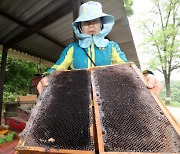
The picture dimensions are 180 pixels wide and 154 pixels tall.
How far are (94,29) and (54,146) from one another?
5.37 feet

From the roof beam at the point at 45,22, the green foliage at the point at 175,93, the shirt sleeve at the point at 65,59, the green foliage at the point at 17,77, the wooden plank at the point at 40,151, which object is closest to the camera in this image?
the wooden plank at the point at 40,151

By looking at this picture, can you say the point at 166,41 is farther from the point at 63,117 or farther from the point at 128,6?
the point at 63,117

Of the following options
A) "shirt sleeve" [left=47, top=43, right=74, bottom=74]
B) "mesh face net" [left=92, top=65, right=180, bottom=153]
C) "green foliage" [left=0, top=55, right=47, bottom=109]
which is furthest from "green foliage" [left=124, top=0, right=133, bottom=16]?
"mesh face net" [left=92, top=65, right=180, bottom=153]

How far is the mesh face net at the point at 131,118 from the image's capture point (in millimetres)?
926

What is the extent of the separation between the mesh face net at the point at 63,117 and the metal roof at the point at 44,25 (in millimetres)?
2962

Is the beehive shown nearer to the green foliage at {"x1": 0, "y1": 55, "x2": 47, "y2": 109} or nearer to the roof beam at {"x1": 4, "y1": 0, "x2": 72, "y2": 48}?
the roof beam at {"x1": 4, "y1": 0, "x2": 72, "y2": 48}

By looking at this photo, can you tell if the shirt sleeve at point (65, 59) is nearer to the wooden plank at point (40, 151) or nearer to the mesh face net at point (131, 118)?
the mesh face net at point (131, 118)

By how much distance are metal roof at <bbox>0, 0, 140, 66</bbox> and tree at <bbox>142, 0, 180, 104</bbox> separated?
11053 millimetres

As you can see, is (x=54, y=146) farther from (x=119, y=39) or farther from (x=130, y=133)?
(x=119, y=39)

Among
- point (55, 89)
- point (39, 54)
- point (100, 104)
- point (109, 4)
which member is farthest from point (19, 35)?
point (100, 104)

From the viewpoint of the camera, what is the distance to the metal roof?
446 centimetres

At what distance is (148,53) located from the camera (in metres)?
18.7

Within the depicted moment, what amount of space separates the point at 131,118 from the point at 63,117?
47 cm

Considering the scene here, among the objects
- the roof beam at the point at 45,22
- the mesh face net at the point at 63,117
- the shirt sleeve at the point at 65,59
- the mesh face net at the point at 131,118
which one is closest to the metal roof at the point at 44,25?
the roof beam at the point at 45,22
